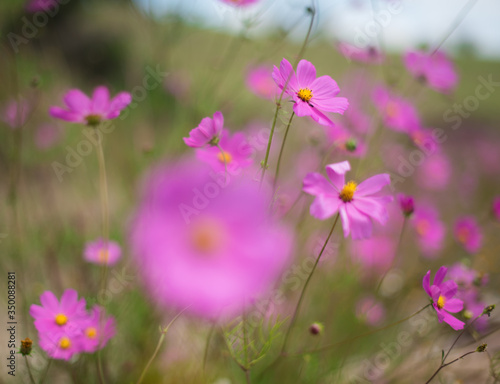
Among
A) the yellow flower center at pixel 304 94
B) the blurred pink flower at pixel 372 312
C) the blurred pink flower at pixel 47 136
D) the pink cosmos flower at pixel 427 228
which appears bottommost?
the blurred pink flower at pixel 47 136

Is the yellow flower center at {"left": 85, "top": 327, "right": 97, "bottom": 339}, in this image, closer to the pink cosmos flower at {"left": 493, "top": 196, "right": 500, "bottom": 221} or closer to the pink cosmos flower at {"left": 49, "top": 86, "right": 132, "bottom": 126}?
the pink cosmos flower at {"left": 49, "top": 86, "right": 132, "bottom": 126}

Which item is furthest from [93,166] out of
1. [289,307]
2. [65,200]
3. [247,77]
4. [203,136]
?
[203,136]

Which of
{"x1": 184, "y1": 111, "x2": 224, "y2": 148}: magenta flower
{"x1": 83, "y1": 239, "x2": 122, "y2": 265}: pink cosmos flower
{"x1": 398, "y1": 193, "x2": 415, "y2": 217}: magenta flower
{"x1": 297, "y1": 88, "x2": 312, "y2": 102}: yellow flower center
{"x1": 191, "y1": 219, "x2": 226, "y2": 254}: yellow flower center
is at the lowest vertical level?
{"x1": 83, "y1": 239, "x2": 122, "y2": 265}: pink cosmos flower

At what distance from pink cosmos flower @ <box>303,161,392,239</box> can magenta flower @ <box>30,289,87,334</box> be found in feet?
1.41

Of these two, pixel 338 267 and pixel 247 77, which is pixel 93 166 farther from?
pixel 338 267

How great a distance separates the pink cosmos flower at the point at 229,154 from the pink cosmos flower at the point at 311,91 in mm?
102

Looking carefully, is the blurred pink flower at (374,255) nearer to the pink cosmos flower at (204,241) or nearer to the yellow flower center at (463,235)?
the yellow flower center at (463,235)

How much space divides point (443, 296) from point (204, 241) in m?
0.43

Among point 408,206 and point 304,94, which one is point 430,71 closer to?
point 408,206

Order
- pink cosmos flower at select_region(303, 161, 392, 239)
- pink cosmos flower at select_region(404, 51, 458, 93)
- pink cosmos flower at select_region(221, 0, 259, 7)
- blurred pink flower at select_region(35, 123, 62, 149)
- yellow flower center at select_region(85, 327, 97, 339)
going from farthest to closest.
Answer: blurred pink flower at select_region(35, 123, 62, 149)
pink cosmos flower at select_region(404, 51, 458, 93)
pink cosmos flower at select_region(221, 0, 259, 7)
yellow flower center at select_region(85, 327, 97, 339)
pink cosmos flower at select_region(303, 161, 392, 239)

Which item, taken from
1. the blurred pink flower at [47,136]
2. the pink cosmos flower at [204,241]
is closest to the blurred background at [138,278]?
the blurred pink flower at [47,136]

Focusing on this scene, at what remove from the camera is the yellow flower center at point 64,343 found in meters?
0.59

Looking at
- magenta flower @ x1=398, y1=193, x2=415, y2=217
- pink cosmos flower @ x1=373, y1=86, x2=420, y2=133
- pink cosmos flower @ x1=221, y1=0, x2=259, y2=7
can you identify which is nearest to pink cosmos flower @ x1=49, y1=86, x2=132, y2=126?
pink cosmos flower @ x1=221, y1=0, x2=259, y2=7

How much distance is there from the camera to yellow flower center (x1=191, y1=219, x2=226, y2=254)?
26 centimetres
